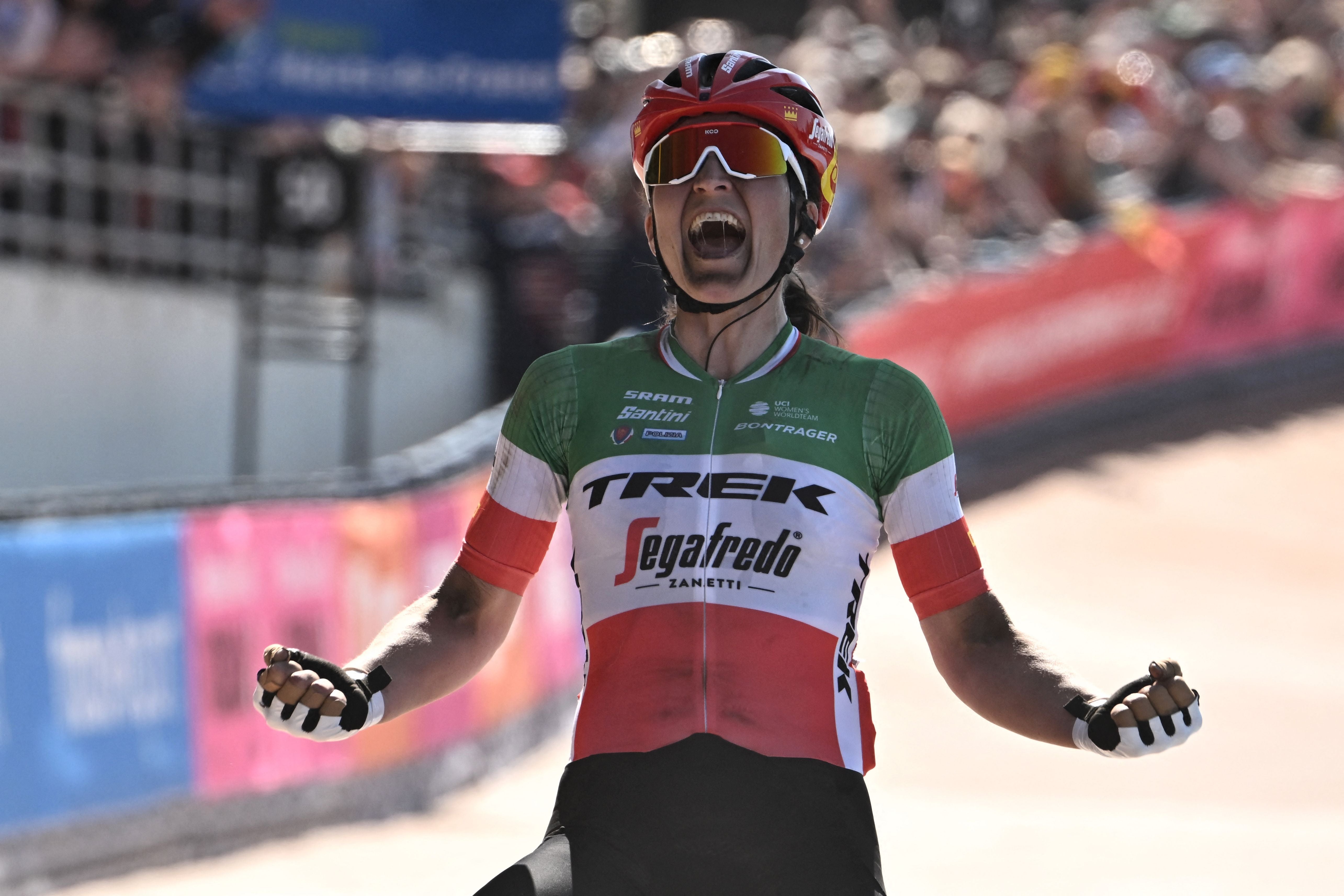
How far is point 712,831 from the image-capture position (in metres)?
3.41

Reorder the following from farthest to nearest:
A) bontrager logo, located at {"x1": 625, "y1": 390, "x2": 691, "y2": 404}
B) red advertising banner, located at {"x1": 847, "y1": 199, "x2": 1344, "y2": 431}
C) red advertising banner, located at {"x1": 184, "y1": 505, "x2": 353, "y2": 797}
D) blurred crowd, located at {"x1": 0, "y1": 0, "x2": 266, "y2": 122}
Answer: red advertising banner, located at {"x1": 847, "y1": 199, "x2": 1344, "y2": 431} < blurred crowd, located at {"x1": 0, "y1": 0, "x2": 266, "y2": 122} < red advertising banner, located at {"x1": 184, "y1": 505, "x2": 353, "y2": 797} < bontrager logo, located at {"x1": 625, "y1": 390, "x2": 691, "y2": 404}

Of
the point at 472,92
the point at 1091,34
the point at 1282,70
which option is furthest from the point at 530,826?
the point at 1282,70

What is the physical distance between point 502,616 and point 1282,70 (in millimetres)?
17327

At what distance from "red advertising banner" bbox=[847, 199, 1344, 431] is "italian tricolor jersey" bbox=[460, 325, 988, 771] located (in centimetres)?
1078

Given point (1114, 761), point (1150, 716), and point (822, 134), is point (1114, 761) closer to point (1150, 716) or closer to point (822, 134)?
point (822, 134)

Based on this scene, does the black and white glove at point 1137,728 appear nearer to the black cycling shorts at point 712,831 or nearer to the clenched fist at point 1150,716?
the clenched fist at point 1150,716

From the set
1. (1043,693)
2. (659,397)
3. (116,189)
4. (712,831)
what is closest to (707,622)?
(712,831)

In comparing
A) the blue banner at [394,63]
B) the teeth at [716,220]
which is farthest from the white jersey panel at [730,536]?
the blue banner at [394,63]

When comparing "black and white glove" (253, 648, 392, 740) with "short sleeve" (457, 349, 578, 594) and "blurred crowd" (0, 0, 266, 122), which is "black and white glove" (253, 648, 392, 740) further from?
"blurred crowd" (0, 0, 266, 122)

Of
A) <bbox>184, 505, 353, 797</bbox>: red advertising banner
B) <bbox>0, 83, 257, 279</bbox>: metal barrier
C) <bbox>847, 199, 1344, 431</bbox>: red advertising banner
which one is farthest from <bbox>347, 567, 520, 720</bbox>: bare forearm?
<bbox>847, 199, 1344, 431</bbox>: red advertising banner

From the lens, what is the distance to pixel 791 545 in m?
3.58

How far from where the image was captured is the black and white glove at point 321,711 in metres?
3.21

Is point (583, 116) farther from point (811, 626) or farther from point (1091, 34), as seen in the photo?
point (811, 626)

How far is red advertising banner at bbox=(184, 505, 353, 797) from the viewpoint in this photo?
8289mm
